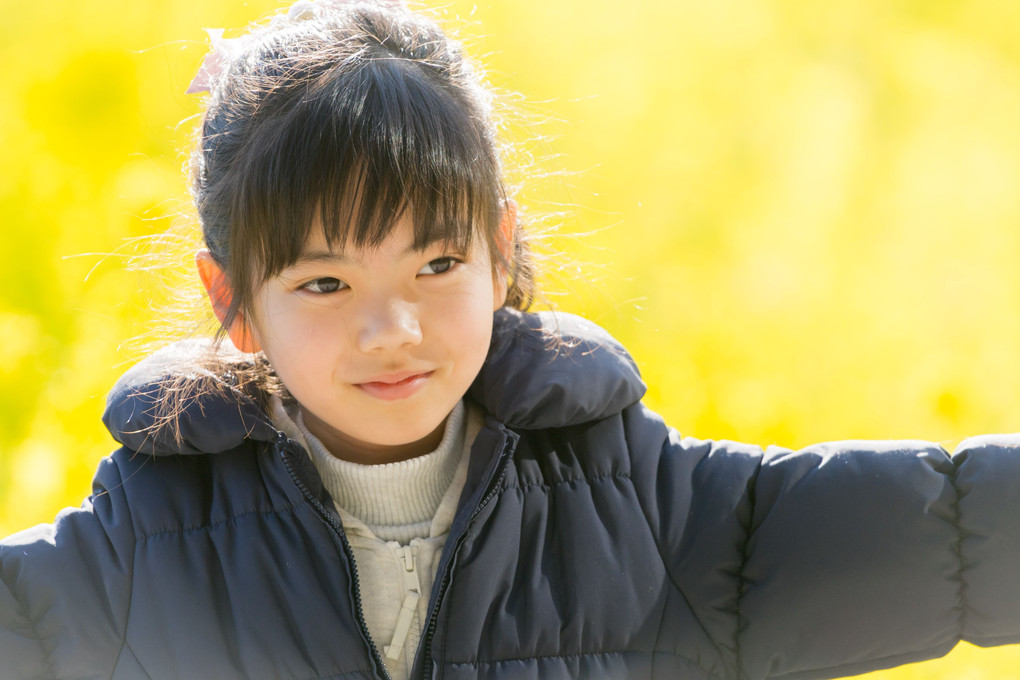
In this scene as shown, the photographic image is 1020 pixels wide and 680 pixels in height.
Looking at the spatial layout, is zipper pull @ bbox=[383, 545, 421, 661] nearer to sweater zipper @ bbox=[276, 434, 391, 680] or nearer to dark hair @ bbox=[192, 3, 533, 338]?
sweater zipper @ bbox=[276, 434, 391, 680]

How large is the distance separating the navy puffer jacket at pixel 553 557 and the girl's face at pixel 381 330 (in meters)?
0.08

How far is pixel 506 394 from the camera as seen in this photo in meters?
1.17

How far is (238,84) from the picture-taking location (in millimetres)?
1120

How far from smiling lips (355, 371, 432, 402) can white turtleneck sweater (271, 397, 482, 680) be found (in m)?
0.12

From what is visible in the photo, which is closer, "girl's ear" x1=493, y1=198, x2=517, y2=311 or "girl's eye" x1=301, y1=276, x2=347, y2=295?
"girl's eye" x1=301, y1=276, x2=347, y2=295

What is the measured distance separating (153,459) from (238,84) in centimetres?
43

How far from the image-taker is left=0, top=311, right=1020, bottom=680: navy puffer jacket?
3.52ft

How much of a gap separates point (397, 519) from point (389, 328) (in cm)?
26

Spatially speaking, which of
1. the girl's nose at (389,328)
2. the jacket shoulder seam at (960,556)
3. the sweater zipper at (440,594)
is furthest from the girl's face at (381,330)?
the jacket shoulder seam at (960,556)

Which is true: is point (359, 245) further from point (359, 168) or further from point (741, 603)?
point (741, 603)

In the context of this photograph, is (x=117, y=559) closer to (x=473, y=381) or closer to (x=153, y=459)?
(x=153, y=459)

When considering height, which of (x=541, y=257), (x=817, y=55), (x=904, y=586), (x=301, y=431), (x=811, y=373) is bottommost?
A: (x=811, y=373)

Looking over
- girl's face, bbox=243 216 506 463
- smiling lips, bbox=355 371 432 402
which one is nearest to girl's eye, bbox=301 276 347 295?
girl's face, bbox=243 216 506 463

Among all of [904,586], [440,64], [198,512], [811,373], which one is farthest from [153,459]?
[811,373]
